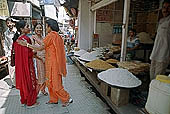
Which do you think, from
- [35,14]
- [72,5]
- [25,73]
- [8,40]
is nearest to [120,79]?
[25,73]

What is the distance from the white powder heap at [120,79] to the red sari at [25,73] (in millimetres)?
1346

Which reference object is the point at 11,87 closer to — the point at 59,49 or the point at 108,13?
the point at 59,49

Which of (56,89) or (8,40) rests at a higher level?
(8,40)

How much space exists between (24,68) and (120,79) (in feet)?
5.57

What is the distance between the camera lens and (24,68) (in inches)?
95.8

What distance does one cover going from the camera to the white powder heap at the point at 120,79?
6.03ft

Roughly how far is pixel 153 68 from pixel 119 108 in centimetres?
89

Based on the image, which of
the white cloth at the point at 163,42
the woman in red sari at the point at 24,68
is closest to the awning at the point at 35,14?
the woman in red sari at the point at 24,68

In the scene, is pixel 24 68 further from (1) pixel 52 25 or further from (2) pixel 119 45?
(2) pixel 119 45

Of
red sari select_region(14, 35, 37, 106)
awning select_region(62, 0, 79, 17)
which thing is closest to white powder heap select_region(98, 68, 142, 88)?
red sari select_region(14, 35, 37, 106)

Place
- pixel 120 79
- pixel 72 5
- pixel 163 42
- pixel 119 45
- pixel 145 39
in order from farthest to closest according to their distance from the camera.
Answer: pixel 72 5 < pixel 119 45 < pixel 145 39 < pixel 163 42 < pixel 120 79

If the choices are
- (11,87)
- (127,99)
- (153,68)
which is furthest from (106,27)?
(11,87)

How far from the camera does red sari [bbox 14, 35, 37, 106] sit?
93.8 inches

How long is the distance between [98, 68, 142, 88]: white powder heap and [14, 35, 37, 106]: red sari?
135cm
